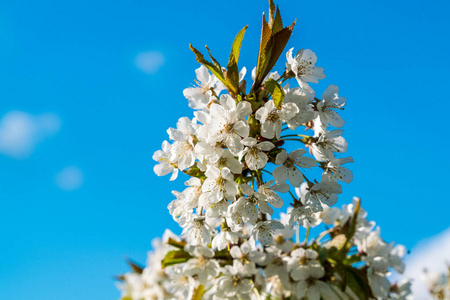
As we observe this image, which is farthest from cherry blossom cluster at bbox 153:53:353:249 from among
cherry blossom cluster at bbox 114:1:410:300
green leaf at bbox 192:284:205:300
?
green leaf at bbox 192:284:205:300

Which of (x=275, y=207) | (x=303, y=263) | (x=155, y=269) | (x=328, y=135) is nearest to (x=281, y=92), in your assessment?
(x=328, y=135)

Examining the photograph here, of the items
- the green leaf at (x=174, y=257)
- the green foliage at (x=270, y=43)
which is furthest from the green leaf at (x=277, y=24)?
the green leaf at (x=174, y=257)

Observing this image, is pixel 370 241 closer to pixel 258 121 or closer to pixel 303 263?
pixel 303 263

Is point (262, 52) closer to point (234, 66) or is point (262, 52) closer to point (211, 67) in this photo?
point (234, 66)

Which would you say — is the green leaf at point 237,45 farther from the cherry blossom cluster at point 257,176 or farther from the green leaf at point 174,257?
the green leaf at point 174,257

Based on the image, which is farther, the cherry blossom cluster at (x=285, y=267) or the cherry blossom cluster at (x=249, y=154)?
the cherry blossom cluster at (x=285, y=267)

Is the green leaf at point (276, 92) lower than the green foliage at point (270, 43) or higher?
lower

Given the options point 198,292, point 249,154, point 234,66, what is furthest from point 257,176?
point 198,292

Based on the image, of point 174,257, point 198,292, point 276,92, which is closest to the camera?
point 276,92
